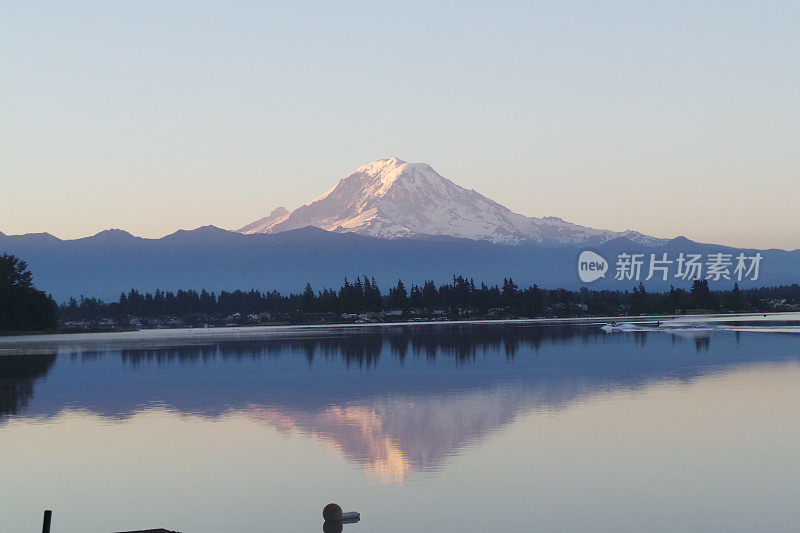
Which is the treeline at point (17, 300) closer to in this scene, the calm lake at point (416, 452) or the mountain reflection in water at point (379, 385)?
the mountain reflection in water at point (379, 385)

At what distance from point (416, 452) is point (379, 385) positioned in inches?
1068

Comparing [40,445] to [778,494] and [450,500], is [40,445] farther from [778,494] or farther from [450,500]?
[778,494]

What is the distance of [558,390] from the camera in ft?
174

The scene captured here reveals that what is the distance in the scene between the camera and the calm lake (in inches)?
935

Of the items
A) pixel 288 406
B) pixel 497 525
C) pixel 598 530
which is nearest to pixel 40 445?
pixel 288 406

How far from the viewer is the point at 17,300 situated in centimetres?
18225

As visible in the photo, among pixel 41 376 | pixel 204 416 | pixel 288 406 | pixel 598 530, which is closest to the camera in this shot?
pixel 598 530

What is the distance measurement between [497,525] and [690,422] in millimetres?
18865

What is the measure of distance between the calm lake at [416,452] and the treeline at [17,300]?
408ft

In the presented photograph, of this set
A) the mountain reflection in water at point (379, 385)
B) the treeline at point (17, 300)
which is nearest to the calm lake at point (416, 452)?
the mountain reflection in water at point (379, 385)

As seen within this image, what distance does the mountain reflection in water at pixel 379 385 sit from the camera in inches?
1499

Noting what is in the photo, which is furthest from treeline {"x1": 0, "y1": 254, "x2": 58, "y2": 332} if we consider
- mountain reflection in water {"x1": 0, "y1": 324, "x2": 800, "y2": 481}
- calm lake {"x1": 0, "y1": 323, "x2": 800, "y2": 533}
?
calm lake {"x1": 0, "y1": 323, "x2": 800, "y2": 533}

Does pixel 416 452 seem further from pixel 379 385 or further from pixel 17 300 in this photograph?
pixel 17 300

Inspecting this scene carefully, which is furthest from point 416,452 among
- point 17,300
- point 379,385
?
point 17,300
